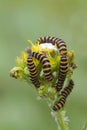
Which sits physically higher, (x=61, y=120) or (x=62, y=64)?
(x=62, y=64)

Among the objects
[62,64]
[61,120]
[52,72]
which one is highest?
[62,64]

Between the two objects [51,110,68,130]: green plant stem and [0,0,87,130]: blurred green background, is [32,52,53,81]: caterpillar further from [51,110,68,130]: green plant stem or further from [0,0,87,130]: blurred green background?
[0,0,87,130]: blurred green background

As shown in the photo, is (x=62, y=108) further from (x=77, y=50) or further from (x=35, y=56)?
(x=77, y=50)

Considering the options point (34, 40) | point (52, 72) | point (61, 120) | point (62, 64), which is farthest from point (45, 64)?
point (34, 40)

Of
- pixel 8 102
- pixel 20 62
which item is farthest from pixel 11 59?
pixel 20 62

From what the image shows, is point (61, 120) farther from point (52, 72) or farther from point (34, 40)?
point (34, 40)

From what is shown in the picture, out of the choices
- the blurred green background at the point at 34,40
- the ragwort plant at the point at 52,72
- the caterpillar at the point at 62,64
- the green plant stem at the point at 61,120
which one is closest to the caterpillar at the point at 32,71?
the ragwort plant at the point at 52,72

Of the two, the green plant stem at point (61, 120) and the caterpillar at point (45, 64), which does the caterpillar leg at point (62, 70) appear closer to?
the caterpillar at point (45, 64)
